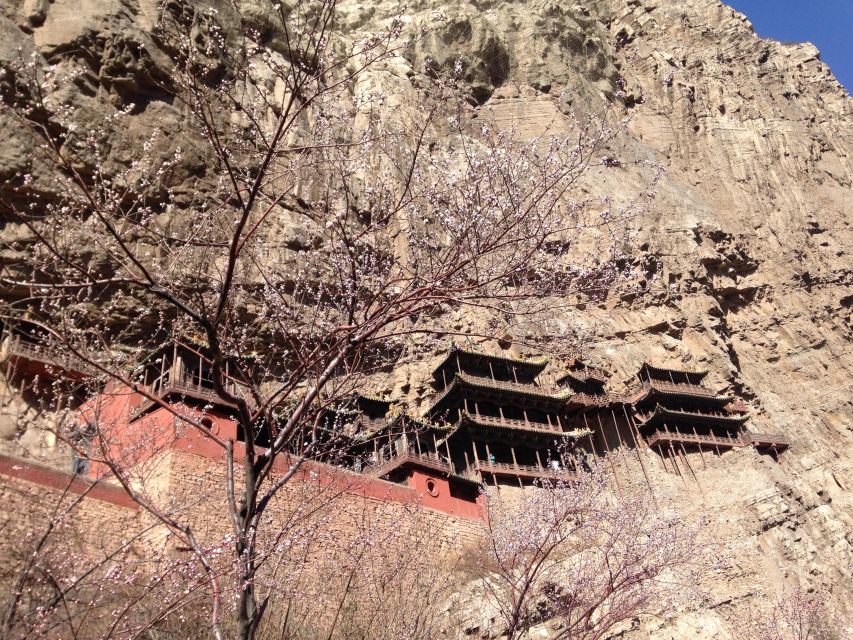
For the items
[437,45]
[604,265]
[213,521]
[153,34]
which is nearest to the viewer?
[604,265]

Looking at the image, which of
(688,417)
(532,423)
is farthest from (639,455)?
(532,423)

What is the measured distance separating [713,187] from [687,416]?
22.3 metres

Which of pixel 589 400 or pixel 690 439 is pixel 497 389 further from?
pixel 690 439

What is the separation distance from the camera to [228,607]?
10234 millimetres

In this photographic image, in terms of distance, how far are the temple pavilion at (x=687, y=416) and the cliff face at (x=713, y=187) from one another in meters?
1.19

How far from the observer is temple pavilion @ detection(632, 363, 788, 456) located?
3042cm

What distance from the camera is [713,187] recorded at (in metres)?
46.2

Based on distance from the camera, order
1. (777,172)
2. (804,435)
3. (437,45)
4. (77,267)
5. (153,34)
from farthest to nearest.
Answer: (777,172) < (437,45) < (804,435) < (153,34) < (77,267)

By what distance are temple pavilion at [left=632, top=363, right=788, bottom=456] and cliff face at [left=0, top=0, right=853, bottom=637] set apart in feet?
3.90

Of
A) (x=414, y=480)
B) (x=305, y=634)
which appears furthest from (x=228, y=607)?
(x=414, y=480)

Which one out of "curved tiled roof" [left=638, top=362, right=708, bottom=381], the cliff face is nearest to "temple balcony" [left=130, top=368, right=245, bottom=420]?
the cliff face

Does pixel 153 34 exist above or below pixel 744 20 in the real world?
below

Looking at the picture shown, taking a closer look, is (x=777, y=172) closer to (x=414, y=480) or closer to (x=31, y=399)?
(x=414, y=480)

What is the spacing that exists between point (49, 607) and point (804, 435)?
3565 cm
